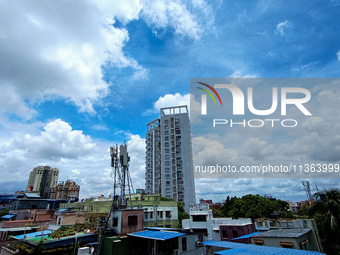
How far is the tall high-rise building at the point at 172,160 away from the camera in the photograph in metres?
68.1

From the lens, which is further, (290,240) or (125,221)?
(125,221)

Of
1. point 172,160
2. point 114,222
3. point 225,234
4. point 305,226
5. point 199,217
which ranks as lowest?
point 225,234

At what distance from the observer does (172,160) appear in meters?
71.4

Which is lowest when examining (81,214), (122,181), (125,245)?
(125,245)

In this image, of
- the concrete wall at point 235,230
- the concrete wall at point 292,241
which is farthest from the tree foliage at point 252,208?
the concrete wall at point 292,241

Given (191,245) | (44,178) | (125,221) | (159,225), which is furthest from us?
(44,178)

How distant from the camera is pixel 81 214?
26297 millimetres

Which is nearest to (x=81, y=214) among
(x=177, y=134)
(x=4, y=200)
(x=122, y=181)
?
(x=122, y=181)

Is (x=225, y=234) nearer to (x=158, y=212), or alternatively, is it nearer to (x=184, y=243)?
(x=158, y=212)

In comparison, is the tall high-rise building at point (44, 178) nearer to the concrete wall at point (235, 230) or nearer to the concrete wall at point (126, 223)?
the concrete wall at point (235, 230)

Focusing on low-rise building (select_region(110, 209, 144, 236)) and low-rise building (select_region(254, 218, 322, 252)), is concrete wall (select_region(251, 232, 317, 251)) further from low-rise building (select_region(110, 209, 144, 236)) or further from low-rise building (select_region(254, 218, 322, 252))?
low-rise building (select_region(110, 209, 144, 236))

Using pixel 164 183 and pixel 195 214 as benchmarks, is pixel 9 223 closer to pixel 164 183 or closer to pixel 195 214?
pixel 195 214

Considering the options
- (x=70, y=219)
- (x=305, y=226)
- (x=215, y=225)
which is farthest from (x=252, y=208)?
(x=70, y=219)

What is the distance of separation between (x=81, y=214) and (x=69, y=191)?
4223 inches
